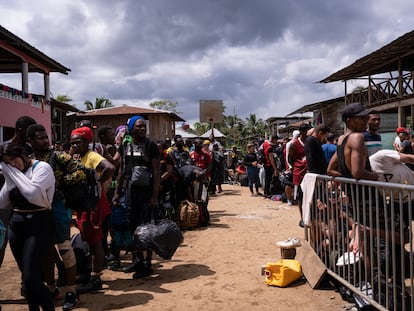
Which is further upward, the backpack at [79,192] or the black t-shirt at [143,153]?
the black t-shirt at [143,153]

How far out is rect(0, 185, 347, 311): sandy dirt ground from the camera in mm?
4062

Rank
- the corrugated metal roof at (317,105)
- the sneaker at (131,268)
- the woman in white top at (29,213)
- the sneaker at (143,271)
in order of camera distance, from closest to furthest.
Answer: the woman in white top at (29,213) < the sneaker at (143,271) < the sneaker at (131,268) < the corrugated metal roof at (317,105)

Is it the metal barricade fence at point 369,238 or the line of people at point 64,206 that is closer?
the metal barricade fence at point 369,238

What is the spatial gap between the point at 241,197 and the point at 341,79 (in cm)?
1141

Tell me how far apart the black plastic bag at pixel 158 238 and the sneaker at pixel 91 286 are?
0.56 meters

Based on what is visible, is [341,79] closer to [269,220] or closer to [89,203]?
[269,220]

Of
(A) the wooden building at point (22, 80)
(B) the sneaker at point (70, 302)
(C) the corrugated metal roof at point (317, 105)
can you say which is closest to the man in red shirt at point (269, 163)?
(B) the sneaker at point (70, 302)

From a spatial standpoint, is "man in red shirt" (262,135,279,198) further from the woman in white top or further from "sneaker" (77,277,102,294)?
the woman in white top

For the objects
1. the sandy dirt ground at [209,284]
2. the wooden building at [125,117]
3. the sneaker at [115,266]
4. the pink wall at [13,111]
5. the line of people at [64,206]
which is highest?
the wooden building at [125,117]

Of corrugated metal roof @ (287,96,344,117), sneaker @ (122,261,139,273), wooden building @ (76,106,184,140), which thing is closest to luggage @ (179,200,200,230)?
sneaker @ (122,261,139,273)

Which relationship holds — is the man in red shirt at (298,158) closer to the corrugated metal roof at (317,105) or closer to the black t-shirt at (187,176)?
the black t-shirt at (187,176)

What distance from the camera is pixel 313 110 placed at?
31953 mm

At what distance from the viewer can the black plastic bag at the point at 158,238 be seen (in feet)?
15.5

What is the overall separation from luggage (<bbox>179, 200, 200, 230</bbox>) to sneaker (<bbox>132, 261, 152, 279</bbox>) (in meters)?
2.68
